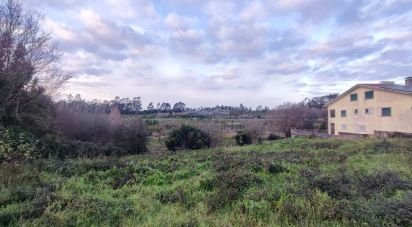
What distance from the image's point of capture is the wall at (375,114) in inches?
1035

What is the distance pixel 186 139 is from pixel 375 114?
19.6 m

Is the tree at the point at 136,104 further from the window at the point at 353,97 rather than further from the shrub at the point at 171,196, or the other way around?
the shrub at the point at 171,196

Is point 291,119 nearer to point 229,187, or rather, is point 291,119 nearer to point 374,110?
point 374,110

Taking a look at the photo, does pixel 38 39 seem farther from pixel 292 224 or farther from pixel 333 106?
pixel 333 106

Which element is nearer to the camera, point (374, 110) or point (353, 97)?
point (374, 110)

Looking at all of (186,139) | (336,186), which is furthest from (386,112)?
(336,186)

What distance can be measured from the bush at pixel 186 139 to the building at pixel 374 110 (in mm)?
17689

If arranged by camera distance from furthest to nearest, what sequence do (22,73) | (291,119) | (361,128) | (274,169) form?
(291,119)
(361,128)
(22,73)
(274,169)

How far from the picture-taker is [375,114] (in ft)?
97.8

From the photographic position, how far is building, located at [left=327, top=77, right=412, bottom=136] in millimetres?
26516

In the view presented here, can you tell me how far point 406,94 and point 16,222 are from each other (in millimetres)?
30310

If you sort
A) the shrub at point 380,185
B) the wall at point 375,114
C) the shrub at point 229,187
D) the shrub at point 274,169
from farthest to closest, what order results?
the wall at point 375,114, the shrub at point 274,169, the shrub at point 380,185, the shrub at point 229,187

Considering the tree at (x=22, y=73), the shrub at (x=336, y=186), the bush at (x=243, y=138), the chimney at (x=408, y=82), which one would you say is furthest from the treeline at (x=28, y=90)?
the chimney at (x=408, y=82)

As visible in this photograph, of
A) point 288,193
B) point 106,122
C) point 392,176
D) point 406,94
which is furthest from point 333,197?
point 406,94
